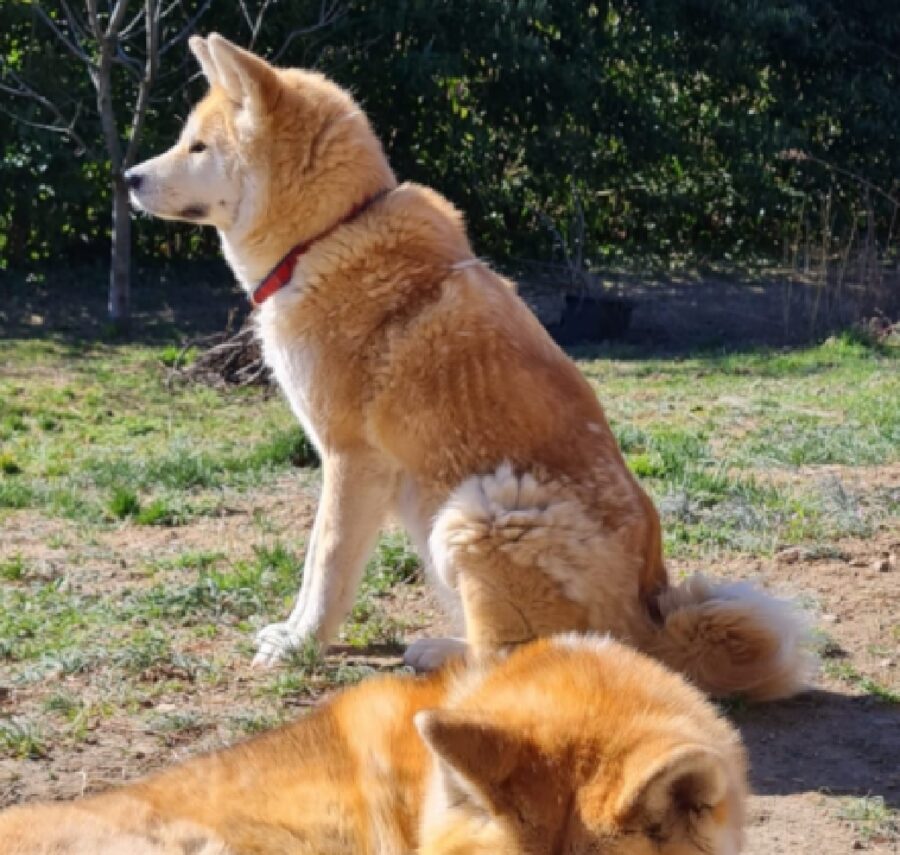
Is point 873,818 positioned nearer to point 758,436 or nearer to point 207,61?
point 207,61

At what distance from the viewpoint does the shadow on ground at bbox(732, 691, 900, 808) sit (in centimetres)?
421

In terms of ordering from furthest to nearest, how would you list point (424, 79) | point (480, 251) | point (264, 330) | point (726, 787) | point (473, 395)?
point (480, 251)
point (424, 79)
point (264, 330)
point (473, 395)
point (726, 787)

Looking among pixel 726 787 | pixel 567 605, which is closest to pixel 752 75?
pixel 567 605

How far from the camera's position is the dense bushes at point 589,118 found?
48.7 feet

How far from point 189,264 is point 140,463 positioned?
26.9 feet

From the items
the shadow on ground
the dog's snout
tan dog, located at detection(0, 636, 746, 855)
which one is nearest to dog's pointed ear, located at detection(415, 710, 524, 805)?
tan dog, located at detection(0, 636, 746, 855)

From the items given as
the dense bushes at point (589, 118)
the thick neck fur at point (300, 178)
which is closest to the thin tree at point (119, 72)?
the dense bushes at point (589, 118)

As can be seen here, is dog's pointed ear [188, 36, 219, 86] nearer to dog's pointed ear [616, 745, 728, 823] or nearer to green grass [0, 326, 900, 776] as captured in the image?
green grass [0, 326, 900, 776]

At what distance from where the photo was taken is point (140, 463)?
8016mm

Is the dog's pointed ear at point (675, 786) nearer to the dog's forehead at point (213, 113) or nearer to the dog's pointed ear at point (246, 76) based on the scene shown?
the dog's pointed ear at point (246, 76)

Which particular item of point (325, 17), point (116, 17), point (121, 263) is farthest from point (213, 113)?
point (325, 17)

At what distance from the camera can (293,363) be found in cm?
526

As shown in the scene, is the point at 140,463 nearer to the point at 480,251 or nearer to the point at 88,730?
the point at 88,730

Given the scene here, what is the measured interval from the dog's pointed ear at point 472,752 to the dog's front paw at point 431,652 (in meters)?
2.56
